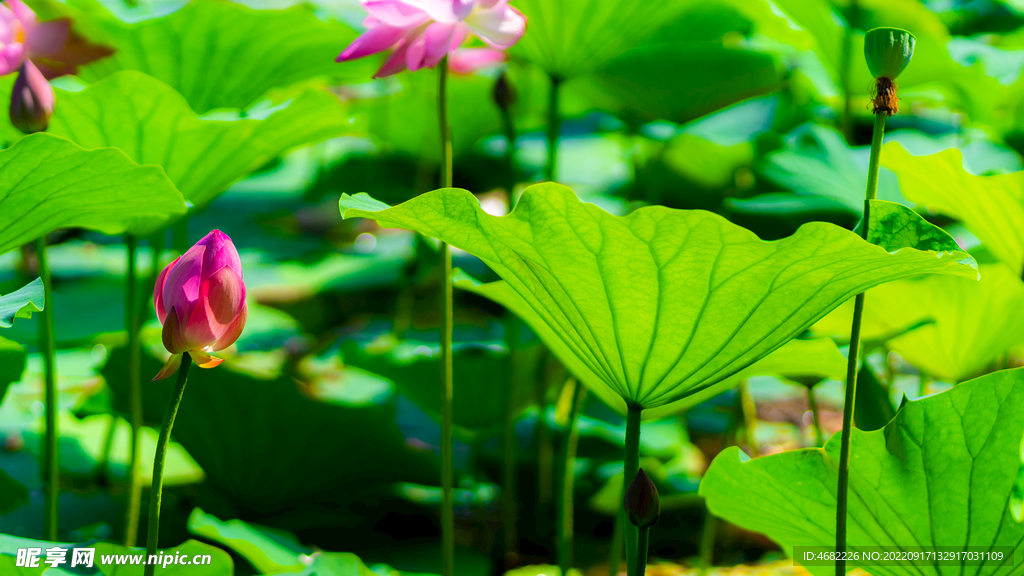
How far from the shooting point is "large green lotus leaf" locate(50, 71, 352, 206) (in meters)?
0.67

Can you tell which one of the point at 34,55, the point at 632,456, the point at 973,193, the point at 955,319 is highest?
the point at 34,55

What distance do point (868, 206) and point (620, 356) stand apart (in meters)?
0.17

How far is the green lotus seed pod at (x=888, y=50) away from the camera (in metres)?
0.41

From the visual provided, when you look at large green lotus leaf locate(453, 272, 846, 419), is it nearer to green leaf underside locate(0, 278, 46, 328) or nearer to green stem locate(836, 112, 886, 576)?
green stem locate(836, 112, 886, 576)

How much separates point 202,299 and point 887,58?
0.39m

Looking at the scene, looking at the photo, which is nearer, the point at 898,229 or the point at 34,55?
the point at 898,229

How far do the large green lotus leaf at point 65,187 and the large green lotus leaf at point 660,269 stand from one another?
204 mm

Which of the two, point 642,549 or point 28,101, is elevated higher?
point 28,101

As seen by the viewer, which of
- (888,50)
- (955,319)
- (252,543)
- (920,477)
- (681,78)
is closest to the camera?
(888,50)

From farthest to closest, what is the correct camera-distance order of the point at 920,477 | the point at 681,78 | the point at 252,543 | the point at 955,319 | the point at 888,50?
the point at 681,78 → the point at 955,319 → the point at 252,543 → the point at 920,477 → the point at 888,50

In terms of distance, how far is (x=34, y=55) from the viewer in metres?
0.78

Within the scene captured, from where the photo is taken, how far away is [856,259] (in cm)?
41

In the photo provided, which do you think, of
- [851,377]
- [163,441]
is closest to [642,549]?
[851,377]

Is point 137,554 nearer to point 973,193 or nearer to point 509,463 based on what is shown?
point 509,463
